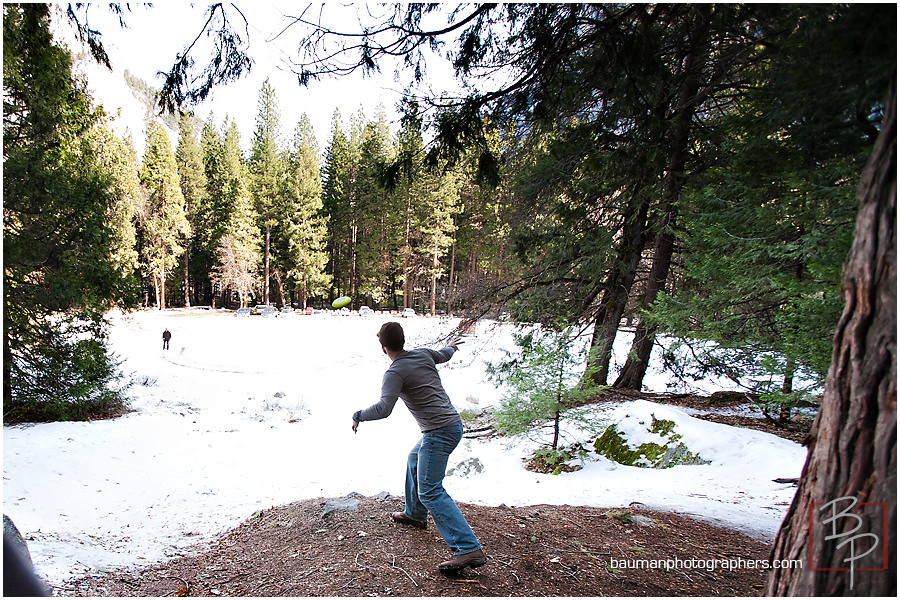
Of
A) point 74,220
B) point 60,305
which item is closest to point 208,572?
point 60,305

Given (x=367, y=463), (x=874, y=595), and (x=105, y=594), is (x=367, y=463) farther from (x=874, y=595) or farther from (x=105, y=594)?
(x=874, y=595)

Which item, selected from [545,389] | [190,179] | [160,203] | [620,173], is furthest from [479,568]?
[190,179]

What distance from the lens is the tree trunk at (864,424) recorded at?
4.07ft

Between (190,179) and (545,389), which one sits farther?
(190,179)

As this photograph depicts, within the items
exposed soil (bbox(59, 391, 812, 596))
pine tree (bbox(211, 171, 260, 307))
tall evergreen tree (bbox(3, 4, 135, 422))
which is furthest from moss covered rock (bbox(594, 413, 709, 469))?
pine tree (bbox(211, 171, 260, 307))

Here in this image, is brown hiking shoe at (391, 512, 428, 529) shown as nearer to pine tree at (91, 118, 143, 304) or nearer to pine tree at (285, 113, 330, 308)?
pine tree at (91, 118, 143, 304)

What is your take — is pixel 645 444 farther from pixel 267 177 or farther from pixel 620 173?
pixel 267 177

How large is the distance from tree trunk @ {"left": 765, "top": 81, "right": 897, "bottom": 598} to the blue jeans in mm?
1730

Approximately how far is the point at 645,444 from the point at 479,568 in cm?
432

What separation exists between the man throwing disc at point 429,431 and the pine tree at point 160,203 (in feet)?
105

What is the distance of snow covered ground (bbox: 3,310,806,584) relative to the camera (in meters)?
4.43

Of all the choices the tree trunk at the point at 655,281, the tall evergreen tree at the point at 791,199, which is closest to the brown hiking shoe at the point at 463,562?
the tall evergreen tree at the point at 791,199

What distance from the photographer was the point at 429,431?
9.95 ft

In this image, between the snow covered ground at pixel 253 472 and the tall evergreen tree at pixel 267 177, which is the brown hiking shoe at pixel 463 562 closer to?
the snow covered ground at pixel 253 472
